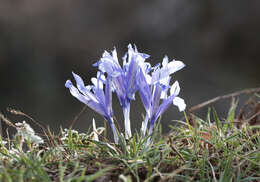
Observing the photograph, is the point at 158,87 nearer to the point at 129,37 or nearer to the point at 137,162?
the point at 137,162

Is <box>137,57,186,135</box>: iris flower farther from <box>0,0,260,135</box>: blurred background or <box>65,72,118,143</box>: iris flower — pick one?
<box>0,0,260,135</box>: blurred background

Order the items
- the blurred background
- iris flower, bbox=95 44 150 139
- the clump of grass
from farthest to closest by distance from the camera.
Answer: the blurred background
iris flower, bbox=95 44 150 139
the clump of grass

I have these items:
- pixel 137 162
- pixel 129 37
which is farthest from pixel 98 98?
pixel 129 37

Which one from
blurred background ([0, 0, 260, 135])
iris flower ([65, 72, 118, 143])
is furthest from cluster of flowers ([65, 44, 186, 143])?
blurred background ([0, 0, 260, 135])

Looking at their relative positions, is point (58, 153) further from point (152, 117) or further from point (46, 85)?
point (46, 85)

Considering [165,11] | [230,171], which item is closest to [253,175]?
[230,171]
